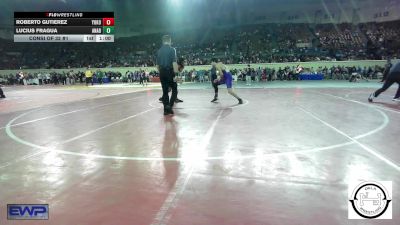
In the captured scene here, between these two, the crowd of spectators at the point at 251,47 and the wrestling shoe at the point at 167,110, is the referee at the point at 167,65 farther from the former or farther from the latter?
the crowd of spectators at the point at 251,47

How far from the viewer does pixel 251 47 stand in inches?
1756

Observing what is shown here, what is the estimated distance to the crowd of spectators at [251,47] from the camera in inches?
1556

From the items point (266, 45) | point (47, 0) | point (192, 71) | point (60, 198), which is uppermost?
point (47, 0)

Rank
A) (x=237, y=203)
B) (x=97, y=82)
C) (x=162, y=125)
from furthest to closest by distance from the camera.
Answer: (x=97, y=82)
(x=162, y=125)
(x=237, y=203)

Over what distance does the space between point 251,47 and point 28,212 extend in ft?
141

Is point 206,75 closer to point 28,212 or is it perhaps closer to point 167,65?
point 167,65

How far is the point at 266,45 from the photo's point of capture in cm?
4456

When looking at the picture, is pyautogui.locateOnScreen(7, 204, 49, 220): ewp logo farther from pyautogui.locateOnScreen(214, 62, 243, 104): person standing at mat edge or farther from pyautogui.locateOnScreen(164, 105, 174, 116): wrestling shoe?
pyautogui.locateOnScreen(214, 62, 243, 104): person standing at mat edge

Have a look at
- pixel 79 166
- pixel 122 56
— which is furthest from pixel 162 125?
pixel 122 56

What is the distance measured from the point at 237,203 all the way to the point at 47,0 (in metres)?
41.1

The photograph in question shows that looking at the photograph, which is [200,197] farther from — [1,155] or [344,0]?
[344,0]
